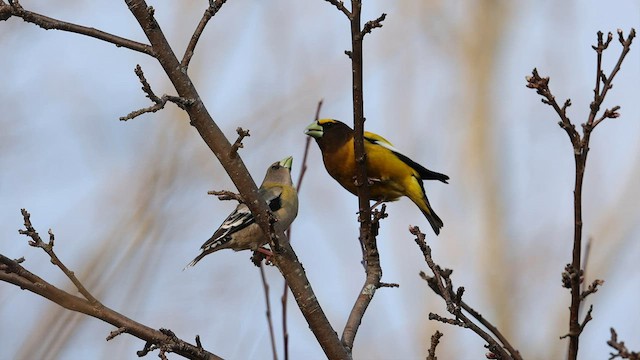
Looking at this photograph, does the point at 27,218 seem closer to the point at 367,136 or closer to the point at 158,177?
the point at 158,177

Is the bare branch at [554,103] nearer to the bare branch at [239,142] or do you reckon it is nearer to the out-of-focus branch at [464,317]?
the out-of-focus branch at [464,317]

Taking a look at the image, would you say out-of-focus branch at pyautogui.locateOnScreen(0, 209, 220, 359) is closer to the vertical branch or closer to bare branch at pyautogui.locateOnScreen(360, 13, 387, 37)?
the vertical branch

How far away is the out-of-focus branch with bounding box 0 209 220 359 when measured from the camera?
9.18 feet

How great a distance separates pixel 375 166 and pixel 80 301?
126 inches

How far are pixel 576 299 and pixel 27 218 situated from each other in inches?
77.9

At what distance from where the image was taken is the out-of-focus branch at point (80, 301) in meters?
2.80

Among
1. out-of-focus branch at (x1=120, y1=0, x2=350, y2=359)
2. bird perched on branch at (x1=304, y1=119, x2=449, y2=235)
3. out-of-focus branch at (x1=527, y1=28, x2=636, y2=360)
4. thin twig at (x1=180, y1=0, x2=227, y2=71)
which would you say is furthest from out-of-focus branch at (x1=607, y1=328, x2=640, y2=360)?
bird perched on branch at (x1=304, y1=119, x2=449, y2=235)

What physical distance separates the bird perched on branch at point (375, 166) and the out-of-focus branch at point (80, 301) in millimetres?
2798

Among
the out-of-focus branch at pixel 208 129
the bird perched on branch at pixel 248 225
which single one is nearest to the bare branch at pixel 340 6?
the out-of-focus branch at pixel 208 129

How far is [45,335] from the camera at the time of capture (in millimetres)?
3867

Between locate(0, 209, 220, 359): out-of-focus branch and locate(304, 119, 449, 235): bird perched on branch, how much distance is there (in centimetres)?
280

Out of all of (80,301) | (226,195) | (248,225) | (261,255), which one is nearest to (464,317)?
(226,195)

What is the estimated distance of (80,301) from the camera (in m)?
2.94

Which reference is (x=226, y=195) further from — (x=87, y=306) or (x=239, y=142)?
(x=87, y=306)
